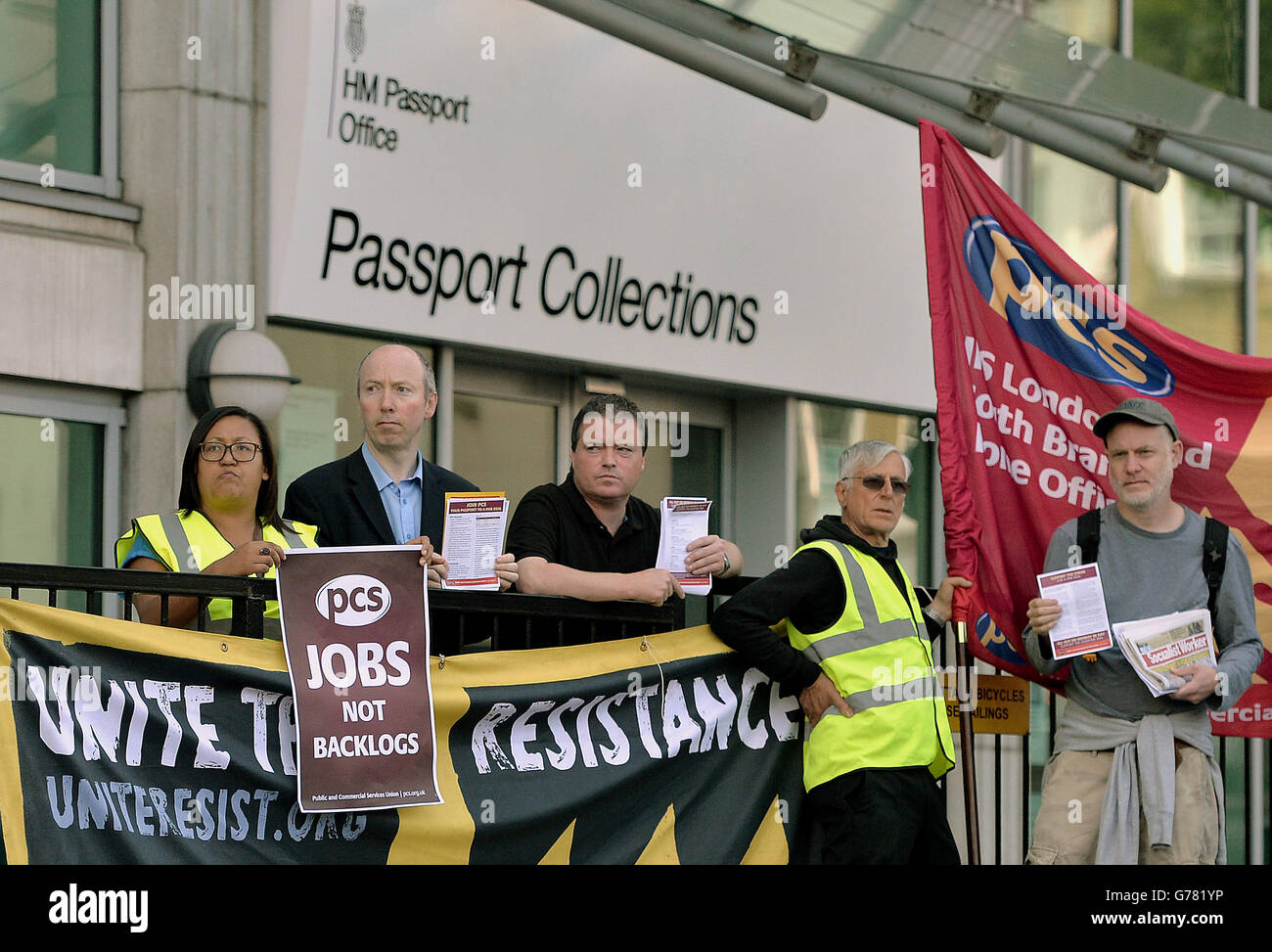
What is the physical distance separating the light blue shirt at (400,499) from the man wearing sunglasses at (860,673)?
3.81ft

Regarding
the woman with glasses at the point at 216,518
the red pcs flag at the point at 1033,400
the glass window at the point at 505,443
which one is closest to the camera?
the woman with glasses at the point at 216,518

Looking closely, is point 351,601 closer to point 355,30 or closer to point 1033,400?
point 1033,400

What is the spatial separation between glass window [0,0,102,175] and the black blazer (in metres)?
3.19

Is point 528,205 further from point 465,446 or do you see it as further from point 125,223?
point 125,223

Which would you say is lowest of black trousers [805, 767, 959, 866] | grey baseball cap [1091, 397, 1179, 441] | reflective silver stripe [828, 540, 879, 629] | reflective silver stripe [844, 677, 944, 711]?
black trousers [805, 767, 959, 866]

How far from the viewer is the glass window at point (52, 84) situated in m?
8.98

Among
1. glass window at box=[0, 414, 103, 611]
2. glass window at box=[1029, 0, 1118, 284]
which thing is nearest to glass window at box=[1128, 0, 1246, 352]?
glass window at box=[1029, 0, 1118, 284]

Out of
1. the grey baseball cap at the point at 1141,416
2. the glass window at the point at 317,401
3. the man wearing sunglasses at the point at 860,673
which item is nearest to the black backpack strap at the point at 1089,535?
the grey baseball cap at the point at 1141,416

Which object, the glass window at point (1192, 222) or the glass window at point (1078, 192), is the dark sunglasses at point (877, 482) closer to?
the glass window at point (1078, 192)

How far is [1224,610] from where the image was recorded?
23.4 ft

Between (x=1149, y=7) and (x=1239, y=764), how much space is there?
644 centimetres

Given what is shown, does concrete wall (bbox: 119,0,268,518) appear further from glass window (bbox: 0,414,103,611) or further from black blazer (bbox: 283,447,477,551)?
black blazer (bbox: 283,447,477,551)

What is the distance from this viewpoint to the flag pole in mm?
7297

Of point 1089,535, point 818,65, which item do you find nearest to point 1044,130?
point 818,65
